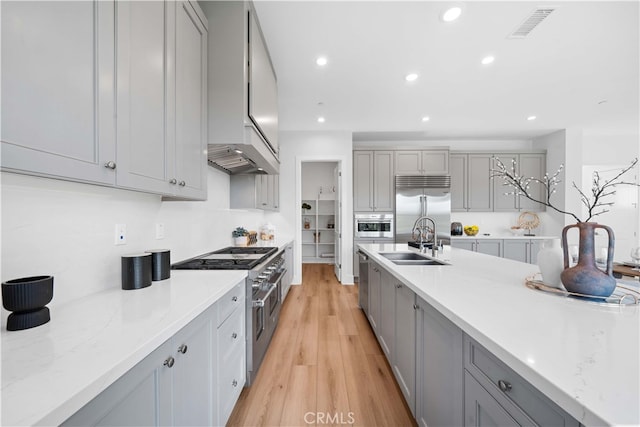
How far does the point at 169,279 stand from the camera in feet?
4.69

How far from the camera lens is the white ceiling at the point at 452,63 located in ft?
6.46

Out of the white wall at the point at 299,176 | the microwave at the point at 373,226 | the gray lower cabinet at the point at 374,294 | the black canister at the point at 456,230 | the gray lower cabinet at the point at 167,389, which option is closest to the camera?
the gray lower cabinet at the point at 167,389

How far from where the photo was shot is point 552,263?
1.21m

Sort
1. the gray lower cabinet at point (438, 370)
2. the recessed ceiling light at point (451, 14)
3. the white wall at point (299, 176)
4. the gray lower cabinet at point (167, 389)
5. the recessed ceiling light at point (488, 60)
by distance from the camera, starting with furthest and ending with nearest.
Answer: the white wall at point (299, 176), the recessed ceiling light at point (488, 60), the recessed ceiling light at point (451, 14), the gray lower cabinet at point (438, 370), the gray lower cabinet at point (167, 389)

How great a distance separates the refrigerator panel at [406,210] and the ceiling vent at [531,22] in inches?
106

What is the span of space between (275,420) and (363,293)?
1810 millimetres

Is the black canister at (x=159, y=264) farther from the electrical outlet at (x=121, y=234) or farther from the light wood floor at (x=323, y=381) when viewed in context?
the light wood floor at (x=323, y=381)

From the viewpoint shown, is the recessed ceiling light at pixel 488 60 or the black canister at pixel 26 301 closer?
the black canister at pixel 26 301

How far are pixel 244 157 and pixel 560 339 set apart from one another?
2.11 m

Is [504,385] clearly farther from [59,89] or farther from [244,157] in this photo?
[244,157]

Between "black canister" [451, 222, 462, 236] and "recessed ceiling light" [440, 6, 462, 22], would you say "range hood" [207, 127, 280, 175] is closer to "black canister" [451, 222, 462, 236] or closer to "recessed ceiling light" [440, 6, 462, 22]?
"recessed ceiling light" [440, 6, 462, 22]

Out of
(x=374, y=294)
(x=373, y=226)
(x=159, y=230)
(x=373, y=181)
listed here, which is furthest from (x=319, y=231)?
(x=159, y=230)

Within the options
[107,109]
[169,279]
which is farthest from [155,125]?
[169,279]

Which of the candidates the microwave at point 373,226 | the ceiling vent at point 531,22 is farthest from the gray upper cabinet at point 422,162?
the ceiling vent at point 531,22
